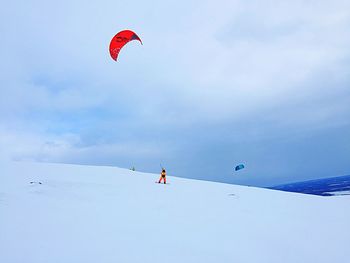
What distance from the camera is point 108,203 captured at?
10.2 meters

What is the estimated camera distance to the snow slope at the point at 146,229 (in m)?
5.82

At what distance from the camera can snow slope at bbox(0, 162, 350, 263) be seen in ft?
19.1

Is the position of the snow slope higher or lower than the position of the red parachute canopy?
lower

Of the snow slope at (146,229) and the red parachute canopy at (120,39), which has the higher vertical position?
the red parachute canopy at (120,39)

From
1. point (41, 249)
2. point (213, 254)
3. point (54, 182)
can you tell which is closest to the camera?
point (41, 249)

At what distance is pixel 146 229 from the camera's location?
770 cm

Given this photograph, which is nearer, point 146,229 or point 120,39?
point 146,229

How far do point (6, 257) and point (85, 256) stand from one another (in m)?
1.26

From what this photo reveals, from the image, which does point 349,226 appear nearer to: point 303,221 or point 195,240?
point 303,221

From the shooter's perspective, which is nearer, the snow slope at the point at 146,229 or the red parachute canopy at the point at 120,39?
the snow slope at the point at 146,229

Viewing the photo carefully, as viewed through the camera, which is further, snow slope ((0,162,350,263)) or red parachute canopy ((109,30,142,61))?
red parachute canopy ((109,30,142,61))

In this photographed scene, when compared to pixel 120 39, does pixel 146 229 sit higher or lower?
lower

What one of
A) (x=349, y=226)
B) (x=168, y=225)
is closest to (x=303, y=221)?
(x=349, y=226)

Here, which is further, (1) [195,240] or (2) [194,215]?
(2) [194,215]
